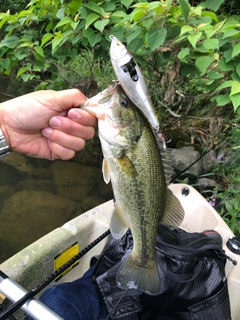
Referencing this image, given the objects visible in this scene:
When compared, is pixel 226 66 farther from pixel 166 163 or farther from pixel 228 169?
pixel 228 169

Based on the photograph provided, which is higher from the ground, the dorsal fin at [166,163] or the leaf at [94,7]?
the leaf at [94,7]

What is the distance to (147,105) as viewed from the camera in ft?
3.62

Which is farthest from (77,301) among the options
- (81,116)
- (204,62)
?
(204,62)

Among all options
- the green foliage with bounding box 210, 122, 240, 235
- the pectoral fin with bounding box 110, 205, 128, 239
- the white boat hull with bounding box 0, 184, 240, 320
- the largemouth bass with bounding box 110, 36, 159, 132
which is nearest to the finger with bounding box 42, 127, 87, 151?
the pectoral fin with bounding box 110, 205, 128, 239

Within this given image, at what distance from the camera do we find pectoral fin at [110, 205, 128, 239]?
4.46 ft

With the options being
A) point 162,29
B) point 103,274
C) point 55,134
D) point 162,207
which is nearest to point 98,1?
point 162,29

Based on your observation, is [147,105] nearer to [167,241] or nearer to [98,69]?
[167,241]

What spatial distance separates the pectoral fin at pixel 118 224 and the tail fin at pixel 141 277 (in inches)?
6.8

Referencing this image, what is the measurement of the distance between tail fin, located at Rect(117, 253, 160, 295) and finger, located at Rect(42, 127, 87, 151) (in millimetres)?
598

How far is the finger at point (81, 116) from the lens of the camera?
1.32 metres

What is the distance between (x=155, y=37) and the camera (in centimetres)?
204

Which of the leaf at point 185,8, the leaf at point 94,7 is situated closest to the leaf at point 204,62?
the leaf at point 185,8

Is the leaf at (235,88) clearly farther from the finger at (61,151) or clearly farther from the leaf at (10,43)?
the leaf at (10,43)

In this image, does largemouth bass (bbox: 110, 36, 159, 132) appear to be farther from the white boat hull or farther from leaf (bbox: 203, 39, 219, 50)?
the white boat hull
